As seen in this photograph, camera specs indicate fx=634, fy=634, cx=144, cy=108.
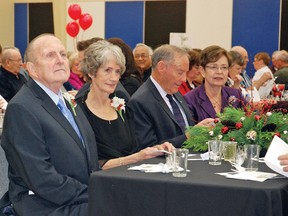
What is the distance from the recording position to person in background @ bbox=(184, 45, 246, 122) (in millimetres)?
4863

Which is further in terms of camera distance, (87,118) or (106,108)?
(106,108)

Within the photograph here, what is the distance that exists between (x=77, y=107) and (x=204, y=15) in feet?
37.9

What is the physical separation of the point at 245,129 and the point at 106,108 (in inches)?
35.0

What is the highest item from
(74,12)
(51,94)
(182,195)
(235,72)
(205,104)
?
(74,12)


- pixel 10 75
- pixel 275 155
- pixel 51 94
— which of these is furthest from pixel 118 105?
pixel 10 75

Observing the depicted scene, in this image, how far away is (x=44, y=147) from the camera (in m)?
3.03

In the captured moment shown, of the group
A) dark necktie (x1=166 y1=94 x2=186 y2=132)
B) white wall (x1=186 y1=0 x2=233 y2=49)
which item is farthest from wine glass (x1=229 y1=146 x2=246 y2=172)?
white wall (x1=186 y1=0 x2=233 y2=49)

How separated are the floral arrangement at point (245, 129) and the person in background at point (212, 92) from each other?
1.12m

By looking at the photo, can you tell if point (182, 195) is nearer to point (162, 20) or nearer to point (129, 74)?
point (129, 74)

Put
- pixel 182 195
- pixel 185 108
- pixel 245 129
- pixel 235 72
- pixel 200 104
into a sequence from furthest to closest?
pixel 235 72, pixel 200 104, pixel 185 108, pixel 245 129, pixel 182 195

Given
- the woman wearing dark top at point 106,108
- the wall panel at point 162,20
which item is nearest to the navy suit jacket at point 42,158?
the woman wearing dark top at point 106,108

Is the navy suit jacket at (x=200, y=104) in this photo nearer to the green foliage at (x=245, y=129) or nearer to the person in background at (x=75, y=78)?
the green foliage at (x=245, y=129)

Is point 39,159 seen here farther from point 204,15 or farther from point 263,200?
point 204,15

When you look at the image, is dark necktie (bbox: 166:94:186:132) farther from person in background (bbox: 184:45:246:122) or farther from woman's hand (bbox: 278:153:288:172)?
woman's hand (bbox: 278:153:288:172)
